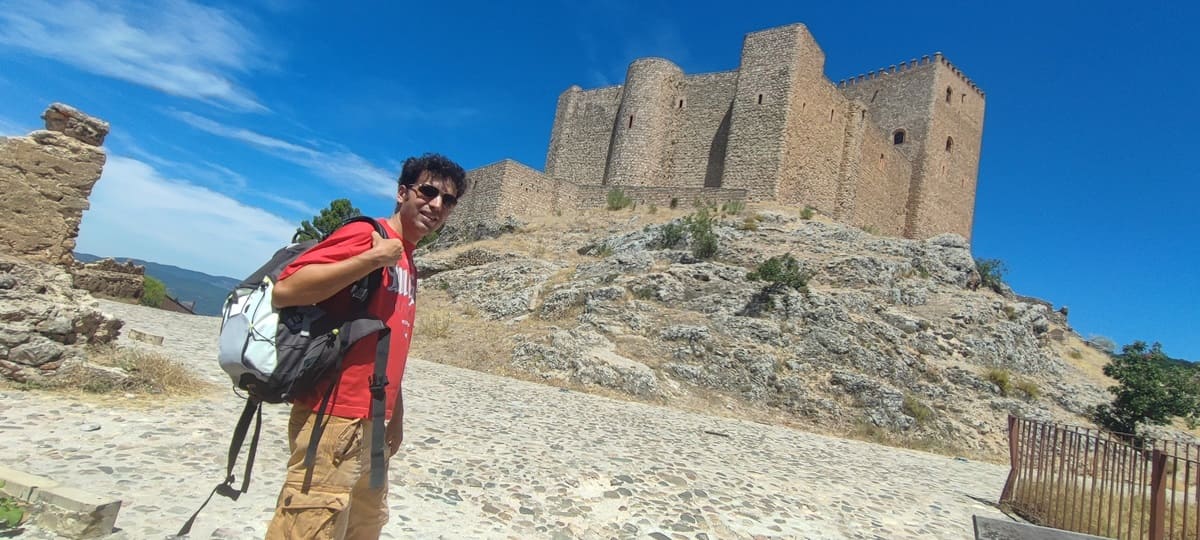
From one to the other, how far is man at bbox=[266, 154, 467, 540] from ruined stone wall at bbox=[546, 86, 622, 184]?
2757 cm

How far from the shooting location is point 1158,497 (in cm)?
548

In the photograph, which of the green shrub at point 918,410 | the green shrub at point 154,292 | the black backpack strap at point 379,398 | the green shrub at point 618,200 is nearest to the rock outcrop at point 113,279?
the green shrub at point 154,292

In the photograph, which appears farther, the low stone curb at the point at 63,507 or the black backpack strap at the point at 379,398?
the low stone curb at the point at 63,507

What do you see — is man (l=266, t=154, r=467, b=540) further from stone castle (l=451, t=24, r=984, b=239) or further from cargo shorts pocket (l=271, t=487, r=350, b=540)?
stone castle (l=451, t=24, r=984, b=239)

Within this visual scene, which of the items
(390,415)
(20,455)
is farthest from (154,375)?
(390,415)

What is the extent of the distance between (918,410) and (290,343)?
508 inches

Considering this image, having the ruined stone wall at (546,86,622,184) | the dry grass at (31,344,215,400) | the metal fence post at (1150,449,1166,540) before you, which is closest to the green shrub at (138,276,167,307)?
the ruined stone wall at (546,86,622,184)

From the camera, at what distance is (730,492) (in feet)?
19.4

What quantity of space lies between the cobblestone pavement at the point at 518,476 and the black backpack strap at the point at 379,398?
1944 millimetres

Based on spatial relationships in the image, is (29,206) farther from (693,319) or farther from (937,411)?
(937,411)

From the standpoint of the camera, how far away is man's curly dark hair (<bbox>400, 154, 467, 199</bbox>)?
262 cm

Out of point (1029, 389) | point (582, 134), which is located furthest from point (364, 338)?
point (582, 134)

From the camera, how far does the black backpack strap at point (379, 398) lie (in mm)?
→ 2307

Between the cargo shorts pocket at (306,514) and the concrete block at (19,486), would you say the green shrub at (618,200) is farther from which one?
the cargo shorts pocket at (306,514)
